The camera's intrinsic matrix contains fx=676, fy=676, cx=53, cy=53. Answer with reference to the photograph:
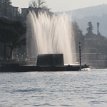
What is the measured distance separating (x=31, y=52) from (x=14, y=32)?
23.3m

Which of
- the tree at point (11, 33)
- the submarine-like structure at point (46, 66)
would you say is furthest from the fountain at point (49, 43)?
the tree at point (11, 33)

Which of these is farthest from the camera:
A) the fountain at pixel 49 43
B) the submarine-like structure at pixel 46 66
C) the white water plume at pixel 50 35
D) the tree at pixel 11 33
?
the tree at pixel 11 33

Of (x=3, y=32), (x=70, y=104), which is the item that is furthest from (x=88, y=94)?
(x=3, y=32)

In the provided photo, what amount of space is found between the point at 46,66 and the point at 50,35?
636cm

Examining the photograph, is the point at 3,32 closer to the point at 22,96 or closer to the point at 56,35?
the point at 56,35

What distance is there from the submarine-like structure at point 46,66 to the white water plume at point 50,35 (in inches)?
84.2

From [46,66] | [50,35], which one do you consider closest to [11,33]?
[46,66]

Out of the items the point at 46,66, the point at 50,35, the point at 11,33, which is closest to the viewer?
the point at 50,35

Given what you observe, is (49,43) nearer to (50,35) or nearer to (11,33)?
(50,35)

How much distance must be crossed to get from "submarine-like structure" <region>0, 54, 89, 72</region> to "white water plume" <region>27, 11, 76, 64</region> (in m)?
2.14

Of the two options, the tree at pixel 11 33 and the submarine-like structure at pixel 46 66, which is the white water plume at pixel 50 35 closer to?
the submarine-like structure at pixel 46 66

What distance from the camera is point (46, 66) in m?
135

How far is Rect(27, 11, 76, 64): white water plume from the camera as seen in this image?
440 ft

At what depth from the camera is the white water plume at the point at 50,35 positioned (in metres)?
134
